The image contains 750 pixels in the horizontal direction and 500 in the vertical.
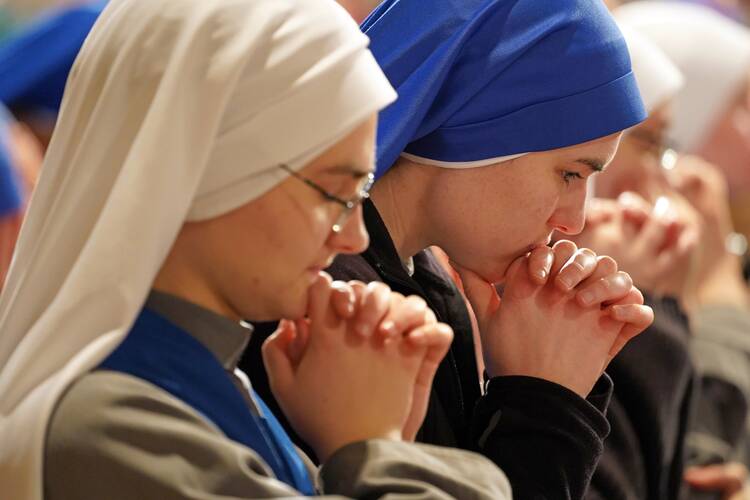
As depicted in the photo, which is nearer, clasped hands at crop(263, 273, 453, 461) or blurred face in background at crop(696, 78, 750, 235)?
clasped hands at crop(263, 273, 453, 461)

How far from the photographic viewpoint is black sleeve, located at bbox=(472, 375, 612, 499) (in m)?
2.57

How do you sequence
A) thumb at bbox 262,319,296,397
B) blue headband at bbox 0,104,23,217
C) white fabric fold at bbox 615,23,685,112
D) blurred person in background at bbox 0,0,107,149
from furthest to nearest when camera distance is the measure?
blurred person in background at bbox 0,0,107,149, blue headband at bbox 0,104,23,217, white fabric fold at bbox 615,23,685,112, thumb at bbox 262,319,296,397

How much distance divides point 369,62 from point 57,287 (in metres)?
0.55

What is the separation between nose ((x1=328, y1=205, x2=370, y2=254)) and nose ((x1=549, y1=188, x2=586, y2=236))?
0.72m

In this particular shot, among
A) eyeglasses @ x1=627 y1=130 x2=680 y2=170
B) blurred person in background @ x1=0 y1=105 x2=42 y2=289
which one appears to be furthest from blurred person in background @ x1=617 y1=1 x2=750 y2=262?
blurred person in background @ x1=0 y1=105 x2=42 y2=289

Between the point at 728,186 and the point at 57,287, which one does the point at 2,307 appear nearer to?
the point at 57,287

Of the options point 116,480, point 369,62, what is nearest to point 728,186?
point 369,62

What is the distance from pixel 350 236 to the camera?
2232 mm

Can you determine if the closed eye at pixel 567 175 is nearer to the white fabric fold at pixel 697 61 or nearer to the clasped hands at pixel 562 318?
the clasped hands at pixel 562 318

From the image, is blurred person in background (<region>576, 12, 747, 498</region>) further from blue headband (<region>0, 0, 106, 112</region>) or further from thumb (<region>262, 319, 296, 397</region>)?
blue headband (<region>0, 0, 106, 112</region>)

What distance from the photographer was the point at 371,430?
2201 mm

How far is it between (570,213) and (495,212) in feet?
0.47

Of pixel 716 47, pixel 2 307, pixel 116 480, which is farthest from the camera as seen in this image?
pixel 716 47

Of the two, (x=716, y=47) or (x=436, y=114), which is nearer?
(x=436, y=114)
